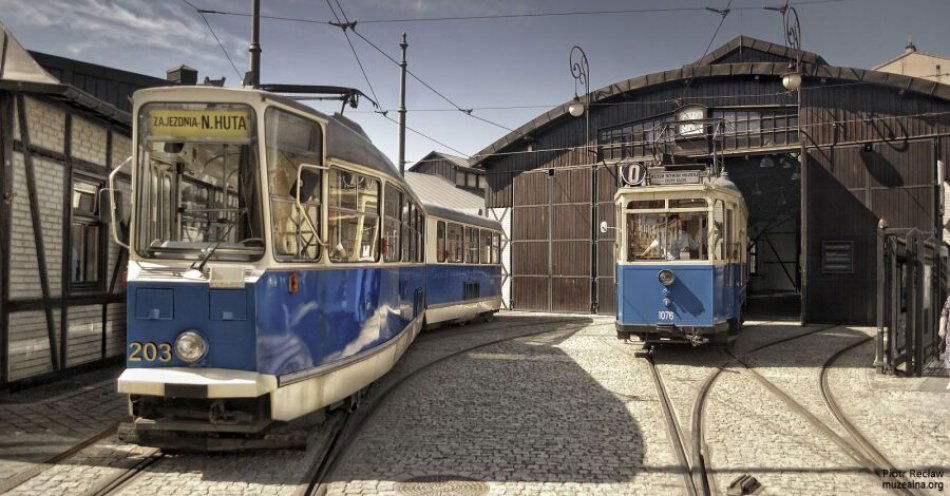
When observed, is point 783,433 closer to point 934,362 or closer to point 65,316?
point 934,362

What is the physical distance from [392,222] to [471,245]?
8549 millimetres

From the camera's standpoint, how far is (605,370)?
31.6 feet

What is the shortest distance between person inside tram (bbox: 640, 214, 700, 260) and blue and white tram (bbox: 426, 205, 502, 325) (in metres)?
4.55

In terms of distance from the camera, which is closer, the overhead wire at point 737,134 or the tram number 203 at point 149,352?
the tram number 203 at point 149,352

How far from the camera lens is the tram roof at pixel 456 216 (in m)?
13.4

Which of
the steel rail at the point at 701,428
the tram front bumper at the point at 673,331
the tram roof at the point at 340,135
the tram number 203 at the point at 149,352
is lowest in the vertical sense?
the steel rail at the point at 701,428

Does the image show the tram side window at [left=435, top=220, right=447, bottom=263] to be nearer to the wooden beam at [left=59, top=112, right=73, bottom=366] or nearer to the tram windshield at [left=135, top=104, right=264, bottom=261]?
the wooden beam at [left=59, top=112, right=73, bottom=366]

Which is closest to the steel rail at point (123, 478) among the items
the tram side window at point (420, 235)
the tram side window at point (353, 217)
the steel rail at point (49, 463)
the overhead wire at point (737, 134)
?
the steel rail at point (49, 463)

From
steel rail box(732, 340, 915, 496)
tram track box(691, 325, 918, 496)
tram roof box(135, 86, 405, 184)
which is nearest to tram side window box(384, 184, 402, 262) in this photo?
tram roof box(135, 86, 405, 184)

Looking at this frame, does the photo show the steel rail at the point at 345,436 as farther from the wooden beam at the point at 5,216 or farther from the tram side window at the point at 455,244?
the tram side window at the point at 455,244

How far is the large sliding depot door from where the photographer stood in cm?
2136

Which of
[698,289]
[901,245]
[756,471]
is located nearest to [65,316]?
[756,471]

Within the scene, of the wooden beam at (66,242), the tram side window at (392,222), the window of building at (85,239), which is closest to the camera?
the tram side window at (392,222)

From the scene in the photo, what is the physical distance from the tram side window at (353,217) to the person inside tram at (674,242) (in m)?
5.49
